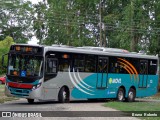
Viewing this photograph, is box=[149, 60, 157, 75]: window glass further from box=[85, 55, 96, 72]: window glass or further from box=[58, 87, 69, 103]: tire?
box=[58, 87, 69, 103]: tire

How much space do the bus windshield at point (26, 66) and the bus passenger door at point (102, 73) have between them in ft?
17.0

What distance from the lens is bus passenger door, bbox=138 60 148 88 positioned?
3109 centimetres

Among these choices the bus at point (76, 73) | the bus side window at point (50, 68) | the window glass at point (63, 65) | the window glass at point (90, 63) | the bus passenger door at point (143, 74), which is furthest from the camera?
the bus passenger door at point (143, 74)

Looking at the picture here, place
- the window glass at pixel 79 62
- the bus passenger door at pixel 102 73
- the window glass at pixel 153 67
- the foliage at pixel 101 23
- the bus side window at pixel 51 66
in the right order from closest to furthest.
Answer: the bus side window at pixel 51 66, the window glass at pixel 79 62, the bus passenger door at pixel 102 73, the window glass at pixel 153 67, the foliage at pixel 101 23

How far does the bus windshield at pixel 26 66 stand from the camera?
76.7 feet

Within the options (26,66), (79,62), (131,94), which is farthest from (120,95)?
(26,66)

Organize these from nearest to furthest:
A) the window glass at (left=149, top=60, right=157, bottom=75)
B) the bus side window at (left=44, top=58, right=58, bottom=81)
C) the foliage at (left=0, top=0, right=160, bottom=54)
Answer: the bus side window at (left=44, top=58, right=58, bottom=81)
the window glass at (left=149, top=60, right=157, bottom=75)
the foliage at (left=0, top=0, right=160, bottom=54)

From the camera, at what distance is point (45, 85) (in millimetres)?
23750

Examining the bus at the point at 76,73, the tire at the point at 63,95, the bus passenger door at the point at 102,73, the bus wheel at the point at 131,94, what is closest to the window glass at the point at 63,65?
the bus at the point at 76,73

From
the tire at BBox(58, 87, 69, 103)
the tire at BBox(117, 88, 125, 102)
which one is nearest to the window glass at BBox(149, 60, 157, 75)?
the tire at BBox(117, 88, 125, 102)

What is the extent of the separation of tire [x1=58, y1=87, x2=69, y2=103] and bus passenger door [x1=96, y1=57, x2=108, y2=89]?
2.78 metres

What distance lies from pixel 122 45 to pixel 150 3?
5235 mm

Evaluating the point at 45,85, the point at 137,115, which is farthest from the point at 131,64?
the point at 137,115

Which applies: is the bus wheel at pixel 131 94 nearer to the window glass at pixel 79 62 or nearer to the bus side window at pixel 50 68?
the window glass at pixel 79 62
